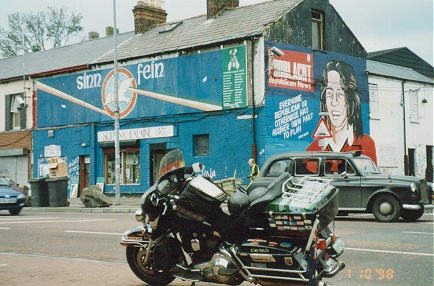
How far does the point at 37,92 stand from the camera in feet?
111

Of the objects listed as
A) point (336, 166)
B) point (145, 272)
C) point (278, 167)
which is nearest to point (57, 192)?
point (278, 167)

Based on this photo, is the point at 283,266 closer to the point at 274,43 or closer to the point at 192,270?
the point at 192,270

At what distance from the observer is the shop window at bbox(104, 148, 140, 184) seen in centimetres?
2939

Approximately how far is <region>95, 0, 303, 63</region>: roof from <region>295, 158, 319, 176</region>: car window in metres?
10.5

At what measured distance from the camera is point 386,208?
595 inches

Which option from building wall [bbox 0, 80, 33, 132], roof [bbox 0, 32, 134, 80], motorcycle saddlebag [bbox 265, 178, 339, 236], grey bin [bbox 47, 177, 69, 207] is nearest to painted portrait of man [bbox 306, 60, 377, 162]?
grey bin [bbox 47, 177, 69, 207]

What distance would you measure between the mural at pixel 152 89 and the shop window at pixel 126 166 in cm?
182

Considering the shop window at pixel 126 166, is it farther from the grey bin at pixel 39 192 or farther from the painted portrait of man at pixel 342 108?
the painted portrait of man at pixel 342 108

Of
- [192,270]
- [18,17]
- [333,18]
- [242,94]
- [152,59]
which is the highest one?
[18,17]

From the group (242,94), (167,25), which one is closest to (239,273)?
(242,94)

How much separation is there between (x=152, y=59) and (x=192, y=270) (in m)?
23.2

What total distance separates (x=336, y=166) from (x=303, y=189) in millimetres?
10165

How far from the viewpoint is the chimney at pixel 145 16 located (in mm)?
32781

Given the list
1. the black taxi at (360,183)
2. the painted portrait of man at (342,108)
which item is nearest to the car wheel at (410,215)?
the black taxi at (360,183)
